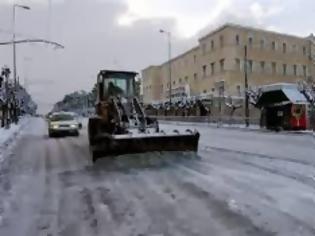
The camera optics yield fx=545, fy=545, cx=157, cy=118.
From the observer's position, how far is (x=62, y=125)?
3581 centimetres

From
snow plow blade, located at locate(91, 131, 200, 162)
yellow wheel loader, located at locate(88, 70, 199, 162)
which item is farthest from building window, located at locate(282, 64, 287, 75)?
snow plow blade, located at locate(91, 131, 200, 162)

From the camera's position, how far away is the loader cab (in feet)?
67.2

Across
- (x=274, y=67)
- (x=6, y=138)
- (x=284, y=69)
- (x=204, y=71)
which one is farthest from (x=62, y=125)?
(x=284, y=69)

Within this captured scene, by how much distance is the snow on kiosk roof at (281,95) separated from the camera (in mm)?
42062

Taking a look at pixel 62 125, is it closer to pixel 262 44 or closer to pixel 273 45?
pixel 262 44

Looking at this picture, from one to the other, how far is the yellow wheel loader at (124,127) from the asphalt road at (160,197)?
44 cm

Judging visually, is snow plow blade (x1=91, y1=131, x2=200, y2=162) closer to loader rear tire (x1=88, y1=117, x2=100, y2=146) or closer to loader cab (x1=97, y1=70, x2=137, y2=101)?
loader rear tire (x1=88, y1=117, x2=100, y2=146)

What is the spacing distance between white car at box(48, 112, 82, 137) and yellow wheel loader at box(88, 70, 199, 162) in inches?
554

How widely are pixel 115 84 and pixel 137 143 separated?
455cm

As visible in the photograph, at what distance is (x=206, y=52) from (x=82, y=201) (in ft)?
268

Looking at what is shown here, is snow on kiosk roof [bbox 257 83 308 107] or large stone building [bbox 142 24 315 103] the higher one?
large stone building [bbox 142 24 315 103]

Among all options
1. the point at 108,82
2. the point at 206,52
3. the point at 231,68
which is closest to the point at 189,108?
→ the point at 231,68

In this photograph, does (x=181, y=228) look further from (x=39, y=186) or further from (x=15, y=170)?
(x=15, y=170)

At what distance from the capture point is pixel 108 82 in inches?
811
